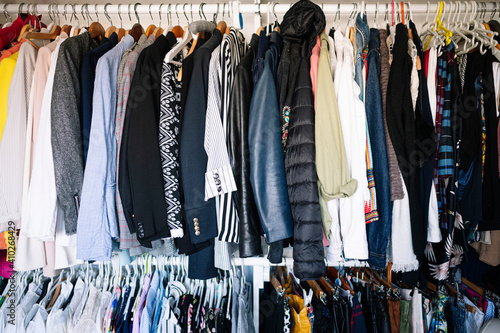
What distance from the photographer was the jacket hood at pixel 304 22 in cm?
109

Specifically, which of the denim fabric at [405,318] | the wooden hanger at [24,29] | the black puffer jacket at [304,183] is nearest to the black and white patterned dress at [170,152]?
the black puffer jacket at [304,183]

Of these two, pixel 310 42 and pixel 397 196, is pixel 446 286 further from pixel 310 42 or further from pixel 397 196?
pixel 310 42

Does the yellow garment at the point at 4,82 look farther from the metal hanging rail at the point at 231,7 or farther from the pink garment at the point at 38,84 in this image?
the metal hanging rail at the point at 231,7

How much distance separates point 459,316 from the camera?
1.37 metres

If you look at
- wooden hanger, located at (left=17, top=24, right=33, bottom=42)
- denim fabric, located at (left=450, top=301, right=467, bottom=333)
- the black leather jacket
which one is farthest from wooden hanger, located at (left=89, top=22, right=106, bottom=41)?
denim fabric, located at (left=450, top=301, right=467, bottom=333)

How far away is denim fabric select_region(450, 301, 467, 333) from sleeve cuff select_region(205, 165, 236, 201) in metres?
1.33

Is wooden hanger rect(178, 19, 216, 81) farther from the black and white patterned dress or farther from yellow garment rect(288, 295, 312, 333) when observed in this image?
yellow garment rect(288, 295, 312, 333)

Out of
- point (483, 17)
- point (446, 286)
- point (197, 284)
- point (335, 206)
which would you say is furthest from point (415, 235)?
point (483, 17)

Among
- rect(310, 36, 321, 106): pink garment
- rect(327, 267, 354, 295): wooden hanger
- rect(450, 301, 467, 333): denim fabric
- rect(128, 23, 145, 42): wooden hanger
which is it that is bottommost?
rect(450, 301, 467, 333): denim fabric

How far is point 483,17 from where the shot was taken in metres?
1.40

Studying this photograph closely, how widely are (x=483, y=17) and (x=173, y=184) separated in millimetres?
1727

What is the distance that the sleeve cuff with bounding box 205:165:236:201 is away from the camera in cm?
99

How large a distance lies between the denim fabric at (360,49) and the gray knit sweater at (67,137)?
1119mm

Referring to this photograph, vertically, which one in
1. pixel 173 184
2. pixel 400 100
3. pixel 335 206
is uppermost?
pixel 400 100
